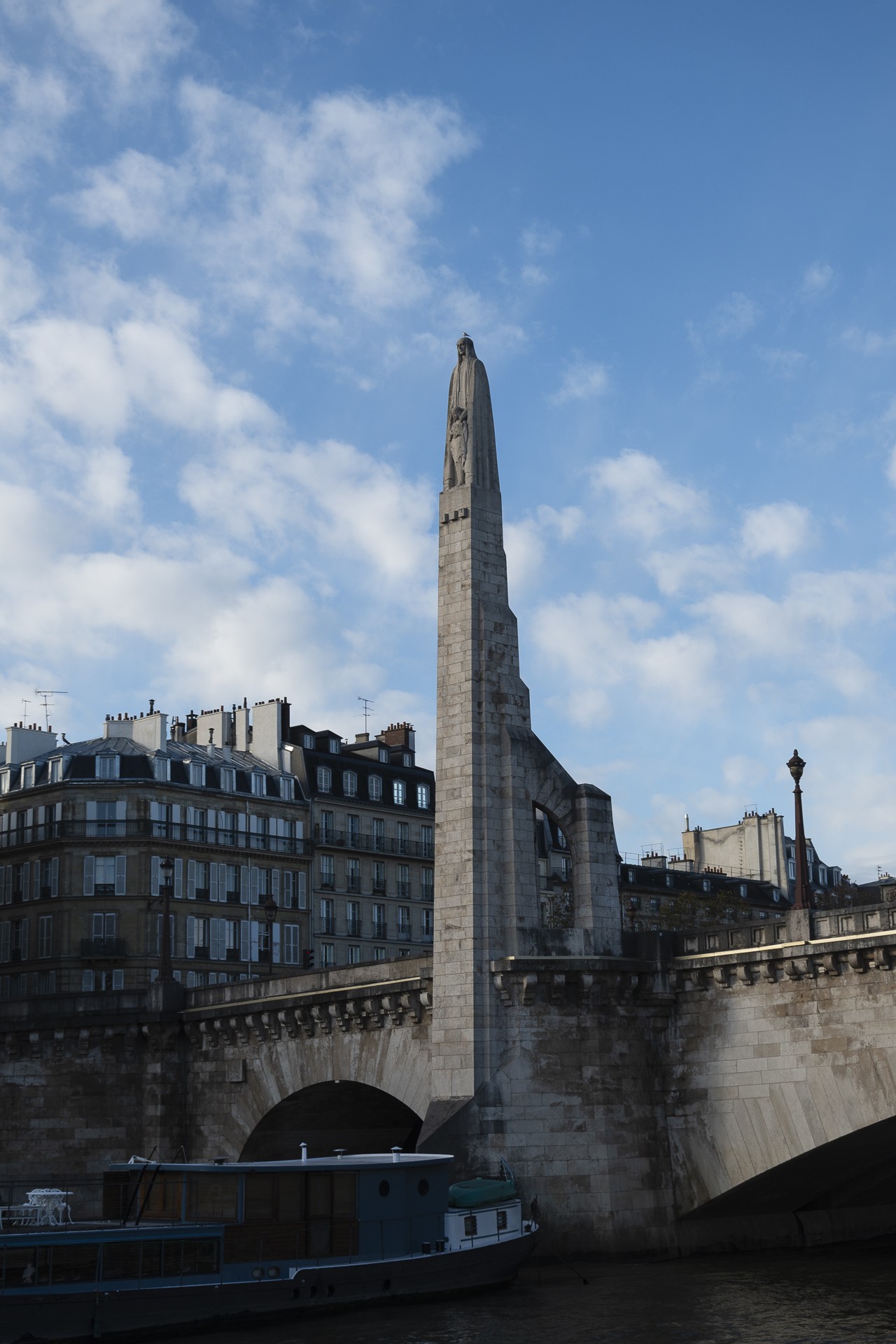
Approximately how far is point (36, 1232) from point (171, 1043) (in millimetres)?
18324

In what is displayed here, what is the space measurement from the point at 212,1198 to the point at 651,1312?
342 inches

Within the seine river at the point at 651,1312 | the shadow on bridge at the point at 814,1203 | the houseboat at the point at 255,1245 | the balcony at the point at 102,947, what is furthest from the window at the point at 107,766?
the seine river at the point at 651,1312

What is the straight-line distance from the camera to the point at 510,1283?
109ft

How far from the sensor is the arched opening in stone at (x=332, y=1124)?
148 feet

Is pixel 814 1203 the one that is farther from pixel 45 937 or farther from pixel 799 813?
pixel 45 937

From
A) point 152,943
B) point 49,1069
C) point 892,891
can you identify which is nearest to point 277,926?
point 152,943

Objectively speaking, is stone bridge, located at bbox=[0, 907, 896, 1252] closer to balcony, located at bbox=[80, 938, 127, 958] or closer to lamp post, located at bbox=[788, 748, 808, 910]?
lamp post, located at bbox=[788, 748, 808, 910]

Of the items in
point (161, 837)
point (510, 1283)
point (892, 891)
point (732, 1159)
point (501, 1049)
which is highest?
point (161, 837)

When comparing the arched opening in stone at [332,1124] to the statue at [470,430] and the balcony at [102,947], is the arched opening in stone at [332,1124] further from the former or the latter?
the balcony at [102,947]

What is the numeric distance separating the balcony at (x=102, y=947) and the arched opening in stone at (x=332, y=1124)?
21.4m

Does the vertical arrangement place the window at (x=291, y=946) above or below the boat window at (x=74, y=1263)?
above

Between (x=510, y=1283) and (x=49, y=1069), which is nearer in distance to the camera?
(x=510, y=1283)

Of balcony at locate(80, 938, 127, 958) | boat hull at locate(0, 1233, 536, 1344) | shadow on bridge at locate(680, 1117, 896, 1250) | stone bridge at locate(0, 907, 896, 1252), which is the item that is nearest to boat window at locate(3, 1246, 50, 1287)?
boat hull at locate(0, 1233, 536, 1344)

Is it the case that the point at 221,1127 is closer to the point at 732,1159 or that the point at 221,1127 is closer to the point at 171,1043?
the point at 171,1043
